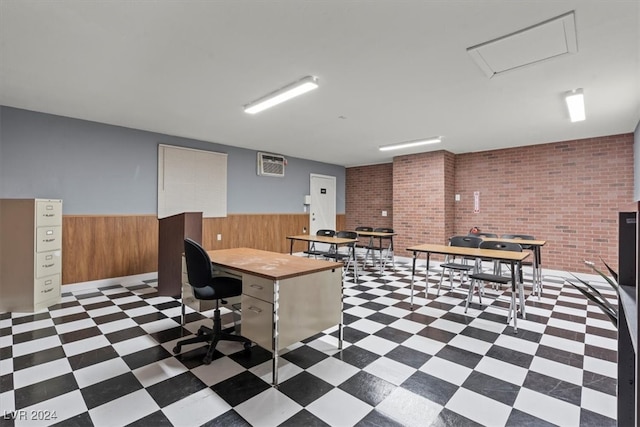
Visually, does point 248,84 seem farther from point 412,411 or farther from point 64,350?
point 412,411

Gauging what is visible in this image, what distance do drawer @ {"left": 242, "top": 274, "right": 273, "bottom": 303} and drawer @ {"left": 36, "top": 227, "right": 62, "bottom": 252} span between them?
3.06 metres

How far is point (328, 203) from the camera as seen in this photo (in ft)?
28.8

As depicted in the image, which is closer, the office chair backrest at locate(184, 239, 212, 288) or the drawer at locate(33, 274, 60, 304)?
the office chair backrest at locate(184, 239, 212, 288)

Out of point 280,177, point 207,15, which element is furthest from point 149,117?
point 280,177

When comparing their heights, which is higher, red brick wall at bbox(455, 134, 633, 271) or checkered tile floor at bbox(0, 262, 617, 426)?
red brick wall at bbox(455, 134, 633, 271)

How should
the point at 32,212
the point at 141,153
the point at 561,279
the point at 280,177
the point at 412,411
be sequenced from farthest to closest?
the point at 280,177 → the point at 561,279 → the point at 141,153 → the point at 32,212 → the point at 412,411

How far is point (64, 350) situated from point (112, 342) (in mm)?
347

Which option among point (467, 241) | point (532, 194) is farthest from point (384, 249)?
point (532, 194)

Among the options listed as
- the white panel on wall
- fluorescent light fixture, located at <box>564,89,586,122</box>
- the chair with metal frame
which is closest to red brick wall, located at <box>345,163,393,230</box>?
the chair with metal frame

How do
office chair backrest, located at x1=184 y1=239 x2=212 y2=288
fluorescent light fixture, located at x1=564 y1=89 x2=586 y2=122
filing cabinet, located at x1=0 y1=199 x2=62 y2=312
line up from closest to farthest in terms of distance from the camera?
office chair backrest, located at x1=184 y1=239 x2=212 y2=288 → fluorescent light fixture, located at x1=564 y1=89 x2=586 y2=122 → filing cabinet, located at x1=0 y1=199 x2=62 y2=312

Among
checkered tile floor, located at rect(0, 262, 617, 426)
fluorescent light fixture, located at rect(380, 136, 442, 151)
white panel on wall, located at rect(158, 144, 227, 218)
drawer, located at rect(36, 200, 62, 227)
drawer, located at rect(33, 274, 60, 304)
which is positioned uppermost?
fluorescent light fixture, located at rect(380, 136, 442, 151)

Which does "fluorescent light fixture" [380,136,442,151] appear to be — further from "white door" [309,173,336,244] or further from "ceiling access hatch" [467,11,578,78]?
"ceiling access hatch" [467,11,578,78]

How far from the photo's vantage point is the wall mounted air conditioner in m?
6.86

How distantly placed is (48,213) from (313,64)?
3720mm
